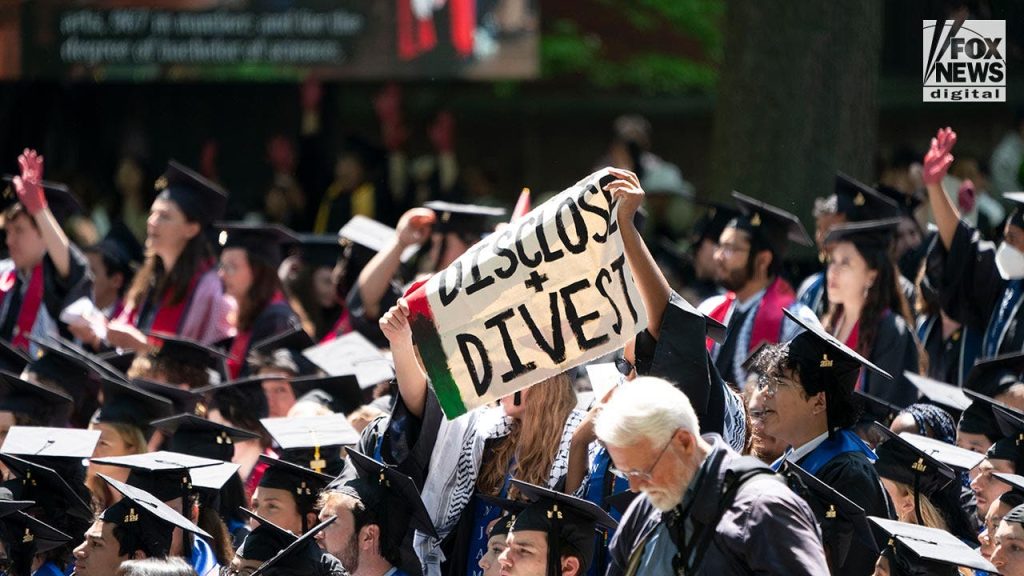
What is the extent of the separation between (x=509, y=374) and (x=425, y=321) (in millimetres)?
309

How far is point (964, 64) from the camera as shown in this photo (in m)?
7.28

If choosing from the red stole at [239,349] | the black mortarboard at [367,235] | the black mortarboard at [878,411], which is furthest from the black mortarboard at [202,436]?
the black mortarboard at [878,411]

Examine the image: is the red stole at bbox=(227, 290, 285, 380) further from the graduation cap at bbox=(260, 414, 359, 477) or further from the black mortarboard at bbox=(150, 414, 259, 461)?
the graduation cap at bbox=(260, 414, 359, 477)

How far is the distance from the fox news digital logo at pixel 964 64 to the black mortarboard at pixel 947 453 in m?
1.72

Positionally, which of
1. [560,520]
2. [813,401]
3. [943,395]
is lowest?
[943,395]

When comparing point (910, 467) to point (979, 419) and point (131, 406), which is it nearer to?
point (979, 419)

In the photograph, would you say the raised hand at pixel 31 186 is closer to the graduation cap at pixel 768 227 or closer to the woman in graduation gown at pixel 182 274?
the woman in graduation gown at pixel 182 274

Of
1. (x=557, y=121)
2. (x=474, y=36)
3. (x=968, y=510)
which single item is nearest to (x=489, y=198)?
(x=474, y=36)

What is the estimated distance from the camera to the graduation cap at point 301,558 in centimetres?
529

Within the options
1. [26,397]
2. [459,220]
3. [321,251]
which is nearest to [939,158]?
[459,220]

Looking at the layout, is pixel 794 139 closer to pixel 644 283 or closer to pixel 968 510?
pixel 968 510

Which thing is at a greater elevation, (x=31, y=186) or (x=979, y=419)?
(x=31, y=186)

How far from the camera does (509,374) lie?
17.3ft

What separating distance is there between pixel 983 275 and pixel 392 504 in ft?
12.3
